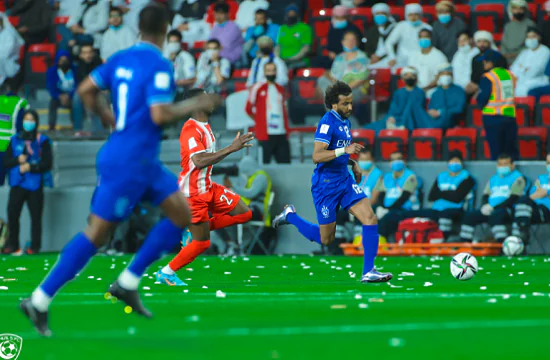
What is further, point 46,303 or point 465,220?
point 465,220

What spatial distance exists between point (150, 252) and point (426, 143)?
13.0 meters

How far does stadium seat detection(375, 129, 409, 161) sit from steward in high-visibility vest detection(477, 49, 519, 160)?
158cm

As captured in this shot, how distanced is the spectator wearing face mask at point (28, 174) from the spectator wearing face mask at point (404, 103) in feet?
21.0

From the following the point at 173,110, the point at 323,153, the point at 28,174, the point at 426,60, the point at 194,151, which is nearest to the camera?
the point at 173,110

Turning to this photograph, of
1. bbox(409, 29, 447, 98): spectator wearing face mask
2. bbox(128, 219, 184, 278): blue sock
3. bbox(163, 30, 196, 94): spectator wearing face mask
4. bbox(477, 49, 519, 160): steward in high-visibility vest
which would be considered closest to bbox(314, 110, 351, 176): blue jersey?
bbox(128, 219, 184, 278): blue sock

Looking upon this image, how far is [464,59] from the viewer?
21078 millimetres

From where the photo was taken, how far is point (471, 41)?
2180cm

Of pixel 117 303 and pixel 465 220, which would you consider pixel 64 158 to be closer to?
pixel 465 220

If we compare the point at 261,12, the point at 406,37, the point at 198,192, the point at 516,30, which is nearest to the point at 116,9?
the point at 261,12

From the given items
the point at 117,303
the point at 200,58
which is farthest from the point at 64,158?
the point at 117,303

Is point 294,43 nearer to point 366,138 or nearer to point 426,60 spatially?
point 426,60

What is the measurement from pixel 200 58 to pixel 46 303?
15.9m

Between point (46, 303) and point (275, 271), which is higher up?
point (46, 303)

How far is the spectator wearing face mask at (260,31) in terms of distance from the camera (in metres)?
23.0
